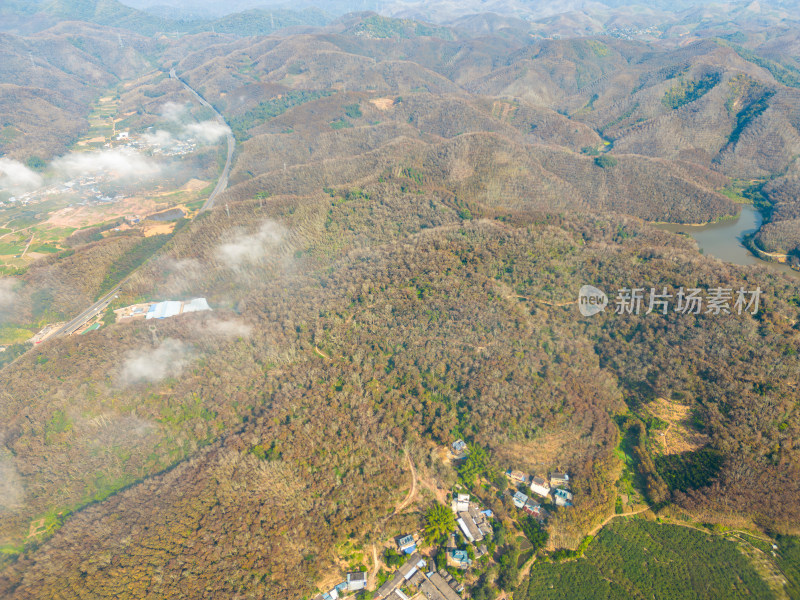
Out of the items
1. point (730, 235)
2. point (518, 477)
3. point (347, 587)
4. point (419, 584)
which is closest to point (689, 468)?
point (518, 477)

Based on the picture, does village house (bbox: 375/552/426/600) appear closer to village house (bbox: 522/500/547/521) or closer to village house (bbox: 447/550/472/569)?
village house (bbox: 447/550/472/569)

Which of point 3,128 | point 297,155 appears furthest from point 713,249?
point 3,128

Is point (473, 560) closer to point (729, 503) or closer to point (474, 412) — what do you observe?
point (474, 412)

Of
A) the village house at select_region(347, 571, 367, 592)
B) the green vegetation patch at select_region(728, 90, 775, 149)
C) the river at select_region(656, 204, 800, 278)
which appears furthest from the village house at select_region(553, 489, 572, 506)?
the green vegetation patch at select_region(728, 90, 775, 149)

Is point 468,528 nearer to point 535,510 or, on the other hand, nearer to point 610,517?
point 535,510

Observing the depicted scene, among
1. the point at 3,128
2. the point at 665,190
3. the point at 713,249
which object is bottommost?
the point at 713,249

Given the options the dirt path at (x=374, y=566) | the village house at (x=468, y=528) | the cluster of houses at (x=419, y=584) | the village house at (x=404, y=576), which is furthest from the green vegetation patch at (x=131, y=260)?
the village house at (x=468, y=528)

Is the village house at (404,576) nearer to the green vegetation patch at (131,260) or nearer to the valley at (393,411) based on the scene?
the valley at (393,411)
